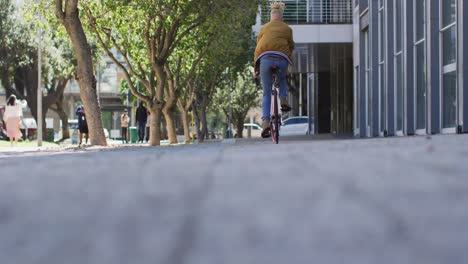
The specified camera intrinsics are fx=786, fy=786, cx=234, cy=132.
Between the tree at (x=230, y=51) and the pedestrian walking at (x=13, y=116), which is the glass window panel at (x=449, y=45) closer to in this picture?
the tree at (x=230, y=51)

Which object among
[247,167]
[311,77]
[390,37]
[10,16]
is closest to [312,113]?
[311,77]

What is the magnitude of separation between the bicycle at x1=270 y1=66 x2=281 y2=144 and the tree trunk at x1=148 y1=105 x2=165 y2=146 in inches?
516

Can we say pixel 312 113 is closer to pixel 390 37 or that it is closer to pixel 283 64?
pixel 390 37

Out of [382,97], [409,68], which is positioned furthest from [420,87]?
[382,97]

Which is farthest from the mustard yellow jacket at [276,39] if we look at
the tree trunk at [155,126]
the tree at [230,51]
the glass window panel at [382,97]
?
the tree trunk at [155,126]

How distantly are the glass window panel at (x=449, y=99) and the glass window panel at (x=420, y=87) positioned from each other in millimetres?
1427

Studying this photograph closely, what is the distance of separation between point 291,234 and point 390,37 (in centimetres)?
2057

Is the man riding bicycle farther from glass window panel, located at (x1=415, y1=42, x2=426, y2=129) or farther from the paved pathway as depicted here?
the paved pathway

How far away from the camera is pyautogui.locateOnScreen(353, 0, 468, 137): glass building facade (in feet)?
47.5

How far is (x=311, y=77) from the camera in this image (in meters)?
48.6

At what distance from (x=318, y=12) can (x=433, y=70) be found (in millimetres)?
16144

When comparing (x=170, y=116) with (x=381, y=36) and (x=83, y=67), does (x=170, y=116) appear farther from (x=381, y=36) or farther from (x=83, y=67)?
(x=381, y=36)

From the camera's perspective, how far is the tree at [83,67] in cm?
1991

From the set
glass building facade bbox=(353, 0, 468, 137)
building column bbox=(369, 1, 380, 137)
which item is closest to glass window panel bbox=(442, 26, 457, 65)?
glass building facade bbox=(353, 0, 468, 137)
